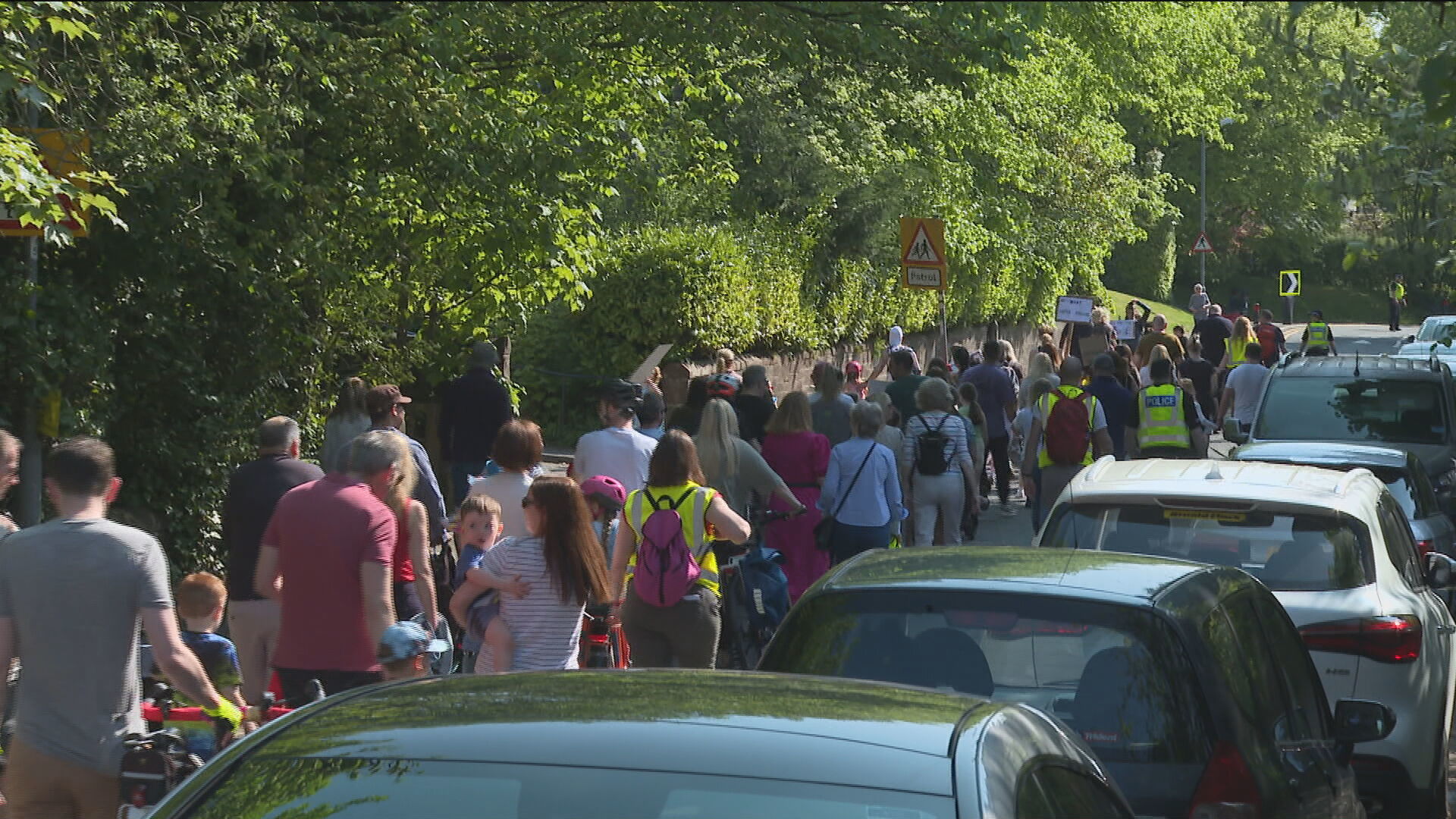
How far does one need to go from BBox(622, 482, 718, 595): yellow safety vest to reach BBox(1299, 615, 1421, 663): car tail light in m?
2.60

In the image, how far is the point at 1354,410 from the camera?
1459 cm

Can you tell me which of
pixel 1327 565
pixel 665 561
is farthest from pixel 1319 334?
pixel 665 561

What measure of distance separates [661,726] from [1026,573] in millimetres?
2547

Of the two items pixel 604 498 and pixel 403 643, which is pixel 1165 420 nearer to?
pixel 604 498

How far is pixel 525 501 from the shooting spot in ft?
24.8

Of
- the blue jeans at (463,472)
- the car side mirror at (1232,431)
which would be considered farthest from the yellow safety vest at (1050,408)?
the blue jeans at (463,472)

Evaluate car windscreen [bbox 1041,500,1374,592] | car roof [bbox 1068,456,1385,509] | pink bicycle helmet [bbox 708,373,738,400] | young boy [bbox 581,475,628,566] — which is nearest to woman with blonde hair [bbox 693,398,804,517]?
young boy [bbox 581,475,628,566]

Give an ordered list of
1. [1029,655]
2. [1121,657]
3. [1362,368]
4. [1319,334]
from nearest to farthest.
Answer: [1121,657]
[1029,655]
[1362,368]
[1319,334]

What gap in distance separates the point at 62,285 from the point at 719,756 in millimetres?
10084

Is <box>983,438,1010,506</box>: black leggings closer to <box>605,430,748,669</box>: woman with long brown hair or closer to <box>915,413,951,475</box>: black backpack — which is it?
<box>915,413,951,475</box>: black backpack

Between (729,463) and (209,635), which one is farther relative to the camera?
(729,463)

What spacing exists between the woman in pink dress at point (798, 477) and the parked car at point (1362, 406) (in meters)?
4.15

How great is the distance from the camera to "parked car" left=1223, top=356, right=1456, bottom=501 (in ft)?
47.0

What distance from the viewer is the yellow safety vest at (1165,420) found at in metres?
15.2
